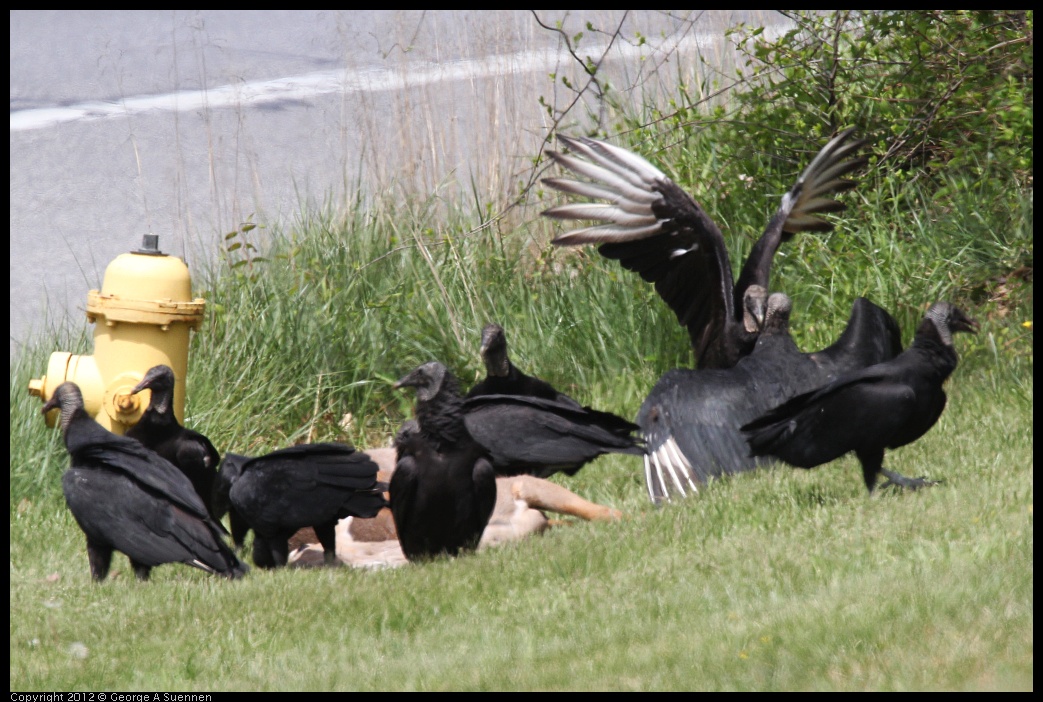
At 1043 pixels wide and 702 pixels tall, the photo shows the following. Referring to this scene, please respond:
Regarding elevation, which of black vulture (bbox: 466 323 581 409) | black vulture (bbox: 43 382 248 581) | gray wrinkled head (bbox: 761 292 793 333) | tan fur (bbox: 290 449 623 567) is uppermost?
gray wrinkled head (bbox: 761 292 793 333)

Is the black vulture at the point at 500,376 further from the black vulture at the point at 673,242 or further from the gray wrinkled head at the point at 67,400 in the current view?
the gray wrinkled head at the point at 67,400

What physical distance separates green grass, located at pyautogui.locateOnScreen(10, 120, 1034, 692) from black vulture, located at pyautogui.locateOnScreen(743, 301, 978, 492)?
0.81 feet

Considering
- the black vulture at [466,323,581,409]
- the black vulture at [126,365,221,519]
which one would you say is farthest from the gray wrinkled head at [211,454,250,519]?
the black vulture at [466,323,581,409]

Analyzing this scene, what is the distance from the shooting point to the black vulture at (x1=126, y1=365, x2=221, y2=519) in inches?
Answer: 218

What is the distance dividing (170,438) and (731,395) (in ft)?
8.25

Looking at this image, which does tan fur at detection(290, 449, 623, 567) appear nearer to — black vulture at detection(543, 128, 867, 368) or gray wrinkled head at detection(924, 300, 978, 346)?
black vulture at detection(543, 128, 867, 368)

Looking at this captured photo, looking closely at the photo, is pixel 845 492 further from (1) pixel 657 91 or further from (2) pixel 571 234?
(1) pixel 657 91

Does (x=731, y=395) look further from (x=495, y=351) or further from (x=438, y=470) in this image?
(x=438, y=470)

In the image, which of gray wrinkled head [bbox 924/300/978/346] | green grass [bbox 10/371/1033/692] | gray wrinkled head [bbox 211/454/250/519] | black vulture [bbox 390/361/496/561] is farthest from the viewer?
gray wrinkled head [bbox 211/454/250/519]

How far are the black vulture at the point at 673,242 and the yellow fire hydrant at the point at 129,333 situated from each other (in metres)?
1.89

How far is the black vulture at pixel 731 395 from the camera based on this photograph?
574 centimetres

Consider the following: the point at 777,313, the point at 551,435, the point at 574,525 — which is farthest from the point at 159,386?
the point at 777,313

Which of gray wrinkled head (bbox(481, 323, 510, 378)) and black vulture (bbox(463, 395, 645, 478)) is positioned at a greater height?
gray wrinkled head (bbox(481, 323, 510, 378))

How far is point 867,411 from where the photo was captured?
4.73 metres
